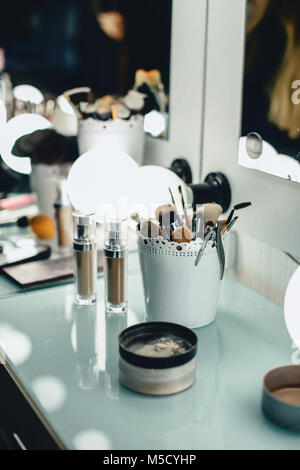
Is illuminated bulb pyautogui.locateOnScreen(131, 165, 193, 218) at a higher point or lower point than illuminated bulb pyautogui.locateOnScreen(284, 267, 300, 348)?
higher

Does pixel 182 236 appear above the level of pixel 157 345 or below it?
above

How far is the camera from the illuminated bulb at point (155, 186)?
1.16m

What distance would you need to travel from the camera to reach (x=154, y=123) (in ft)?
5.00

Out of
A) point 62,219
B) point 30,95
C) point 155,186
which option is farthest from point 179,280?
point 30,95

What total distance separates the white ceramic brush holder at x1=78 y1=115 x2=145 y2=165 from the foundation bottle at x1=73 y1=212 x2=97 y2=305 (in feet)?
Result: 1.50

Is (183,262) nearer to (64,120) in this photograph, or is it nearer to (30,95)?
(64,120)

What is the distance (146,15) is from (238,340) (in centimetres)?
93

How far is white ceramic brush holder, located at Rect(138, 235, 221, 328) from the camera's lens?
3.21 ft

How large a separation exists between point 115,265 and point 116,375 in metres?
0.25

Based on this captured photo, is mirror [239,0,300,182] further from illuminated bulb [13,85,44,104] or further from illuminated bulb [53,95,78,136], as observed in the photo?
illuminated bulb [13,85,44,104]

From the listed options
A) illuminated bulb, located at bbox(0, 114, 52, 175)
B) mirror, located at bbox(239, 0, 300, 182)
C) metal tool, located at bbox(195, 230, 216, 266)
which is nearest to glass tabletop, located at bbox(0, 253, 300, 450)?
metal tool, located at bbox(195, 230, 216, 266)

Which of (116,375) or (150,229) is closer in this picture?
(116,375)

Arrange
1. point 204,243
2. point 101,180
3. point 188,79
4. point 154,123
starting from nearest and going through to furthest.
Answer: point 204,243
point 101,180
point 188,79
point 154,123
